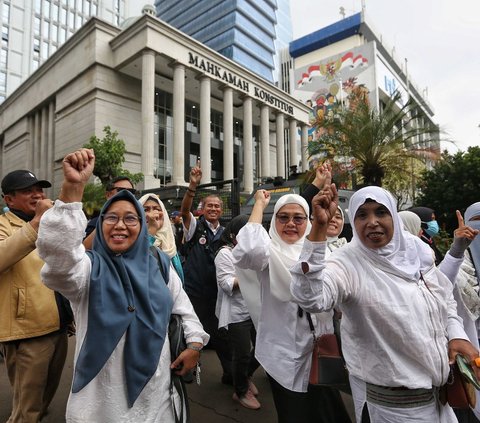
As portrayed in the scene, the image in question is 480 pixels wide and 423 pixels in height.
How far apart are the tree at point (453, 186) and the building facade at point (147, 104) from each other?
1341cm

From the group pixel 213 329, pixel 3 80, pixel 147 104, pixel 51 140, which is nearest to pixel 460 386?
pixel 213 329

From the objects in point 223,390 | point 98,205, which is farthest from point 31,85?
point 223,390

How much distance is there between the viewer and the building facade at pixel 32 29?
4734cm

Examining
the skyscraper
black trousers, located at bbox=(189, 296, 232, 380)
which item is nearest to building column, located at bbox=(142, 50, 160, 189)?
black trousers, located at bbox=(189, 296, 232, 380)

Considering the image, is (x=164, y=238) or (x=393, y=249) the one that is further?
(x=164, y=238)

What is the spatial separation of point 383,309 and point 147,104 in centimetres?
2346

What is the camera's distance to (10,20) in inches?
1869

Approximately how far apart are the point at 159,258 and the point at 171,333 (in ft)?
1.47

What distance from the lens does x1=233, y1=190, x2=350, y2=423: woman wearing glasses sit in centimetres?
213

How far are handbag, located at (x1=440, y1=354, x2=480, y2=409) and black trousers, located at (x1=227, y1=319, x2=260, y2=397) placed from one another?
1.93m

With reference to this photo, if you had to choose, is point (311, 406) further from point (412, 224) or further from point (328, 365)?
point (412, 224)

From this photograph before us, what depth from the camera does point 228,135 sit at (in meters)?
27.3

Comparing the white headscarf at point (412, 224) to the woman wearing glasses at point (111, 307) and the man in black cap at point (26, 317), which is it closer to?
the woman wearing glasses at point (111, 307)

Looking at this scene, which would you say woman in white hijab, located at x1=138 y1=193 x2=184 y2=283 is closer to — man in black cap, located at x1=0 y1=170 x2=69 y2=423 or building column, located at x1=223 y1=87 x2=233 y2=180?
man in black cap, located at x1=0 y1=170 x2=69 y2=423
